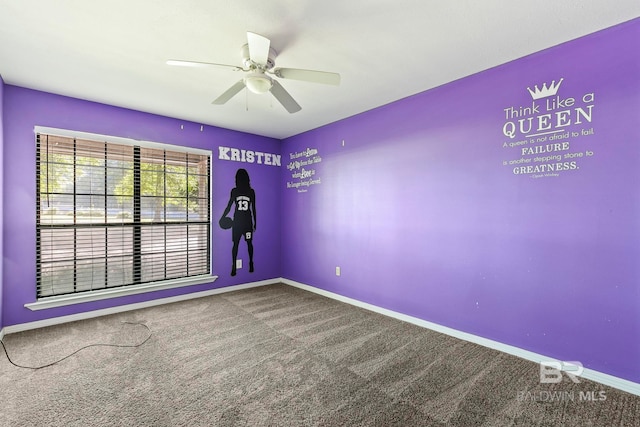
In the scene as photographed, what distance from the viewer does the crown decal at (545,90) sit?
7.67 feet

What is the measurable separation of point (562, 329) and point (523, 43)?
2.33 metres

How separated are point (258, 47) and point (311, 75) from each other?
406mm

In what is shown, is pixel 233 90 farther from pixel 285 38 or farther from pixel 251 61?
pixel 285 38

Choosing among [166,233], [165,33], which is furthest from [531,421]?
[166,233]

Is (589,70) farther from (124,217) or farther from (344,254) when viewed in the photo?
(124,217)

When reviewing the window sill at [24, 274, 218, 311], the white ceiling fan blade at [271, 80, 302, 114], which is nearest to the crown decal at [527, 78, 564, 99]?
the white ceiling fan blade at [271, 80, 302, 114]

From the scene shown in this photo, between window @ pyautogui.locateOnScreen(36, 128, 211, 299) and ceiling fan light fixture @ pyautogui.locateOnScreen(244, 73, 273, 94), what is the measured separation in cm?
236

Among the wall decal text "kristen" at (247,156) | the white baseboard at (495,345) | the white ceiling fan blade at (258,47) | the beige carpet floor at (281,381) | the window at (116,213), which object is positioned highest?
the white ceiling fan blade at (258,47)

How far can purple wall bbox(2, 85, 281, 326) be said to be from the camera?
9.81 feet

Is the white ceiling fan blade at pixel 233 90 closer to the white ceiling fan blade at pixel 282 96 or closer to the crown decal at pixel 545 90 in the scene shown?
the white ceiling fan blade at pixel 282 96

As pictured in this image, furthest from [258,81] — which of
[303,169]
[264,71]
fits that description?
[303,169]

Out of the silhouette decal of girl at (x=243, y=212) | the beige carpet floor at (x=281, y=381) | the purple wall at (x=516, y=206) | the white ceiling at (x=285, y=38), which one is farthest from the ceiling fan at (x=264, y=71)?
the silhouette decal of girl at (x=243, y=212)

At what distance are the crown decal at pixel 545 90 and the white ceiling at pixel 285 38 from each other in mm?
311

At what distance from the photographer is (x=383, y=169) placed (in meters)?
3.60
